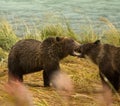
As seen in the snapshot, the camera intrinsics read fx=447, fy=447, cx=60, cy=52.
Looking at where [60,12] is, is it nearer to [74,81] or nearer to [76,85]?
[74,81]

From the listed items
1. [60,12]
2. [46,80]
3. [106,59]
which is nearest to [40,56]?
[46,80]

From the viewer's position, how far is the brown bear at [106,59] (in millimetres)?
6262

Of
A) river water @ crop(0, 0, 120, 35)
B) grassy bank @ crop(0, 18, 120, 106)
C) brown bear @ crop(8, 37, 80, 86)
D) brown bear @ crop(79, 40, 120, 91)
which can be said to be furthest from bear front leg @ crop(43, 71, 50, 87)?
river water @ crop(0, 0, 120, 35)

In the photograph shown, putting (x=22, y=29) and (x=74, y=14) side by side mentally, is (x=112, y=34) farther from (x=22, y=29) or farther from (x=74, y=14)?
(x=74, y=14)

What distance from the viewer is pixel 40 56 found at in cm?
648

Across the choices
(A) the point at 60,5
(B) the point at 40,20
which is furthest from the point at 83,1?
(B) the point at 40,20

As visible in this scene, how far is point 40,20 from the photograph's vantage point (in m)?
16.2

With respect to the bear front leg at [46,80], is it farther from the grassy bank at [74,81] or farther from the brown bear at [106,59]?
the brown bear at [106,59]

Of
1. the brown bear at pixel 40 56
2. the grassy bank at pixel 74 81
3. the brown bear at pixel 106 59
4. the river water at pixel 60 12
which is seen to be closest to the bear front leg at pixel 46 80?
the brown bear at pixel 40 56

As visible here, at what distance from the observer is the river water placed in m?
15.6

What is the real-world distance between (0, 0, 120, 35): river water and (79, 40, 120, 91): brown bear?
7363 mm

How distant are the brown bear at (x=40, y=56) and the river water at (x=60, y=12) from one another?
734 cm

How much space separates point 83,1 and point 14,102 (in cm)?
1909

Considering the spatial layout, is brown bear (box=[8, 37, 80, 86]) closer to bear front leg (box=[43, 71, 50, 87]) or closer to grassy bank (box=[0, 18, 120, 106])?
bear front leg (box=[43, 71, 50, 87])
